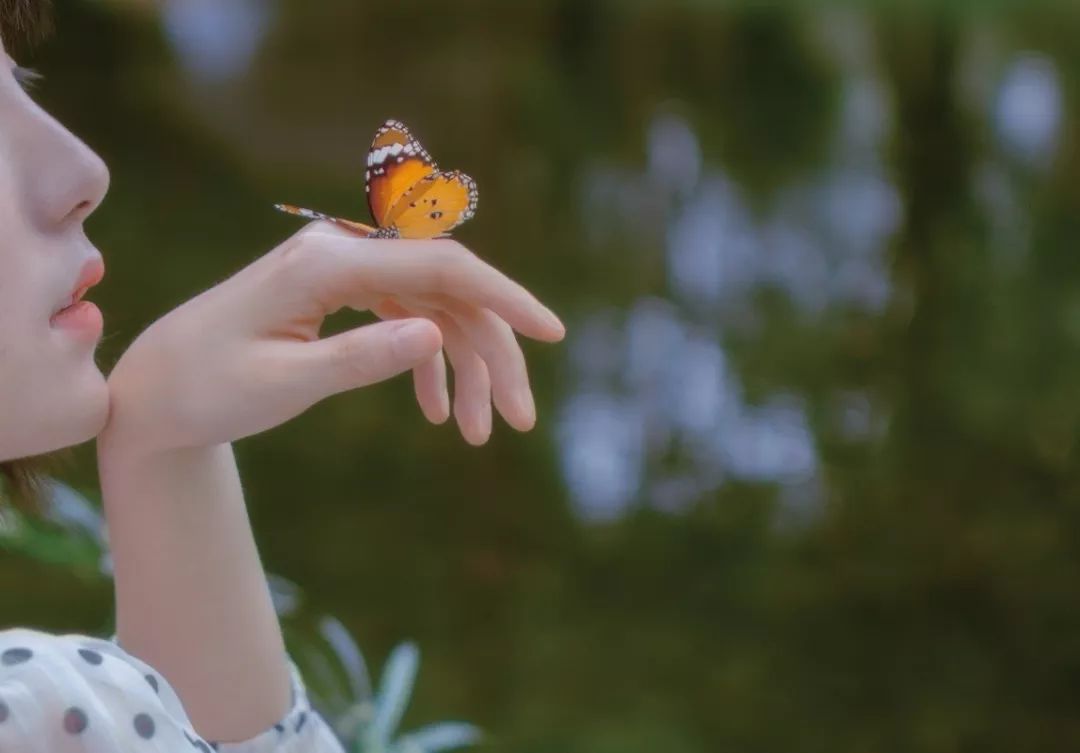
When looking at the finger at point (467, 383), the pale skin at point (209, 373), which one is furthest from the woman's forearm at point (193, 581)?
the finger at point (467, 383)

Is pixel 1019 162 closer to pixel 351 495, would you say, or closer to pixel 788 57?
pixel 788 57

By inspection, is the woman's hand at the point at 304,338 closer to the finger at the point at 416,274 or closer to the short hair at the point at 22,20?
the finger at the point at 416,274

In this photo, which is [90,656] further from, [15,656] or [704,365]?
[704,365]

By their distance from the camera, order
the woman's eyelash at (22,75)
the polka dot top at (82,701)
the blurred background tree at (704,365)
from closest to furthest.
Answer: the polka dot top at (82,701), the woman's eyelash at (22,75), the blurred background tree at (704,365)

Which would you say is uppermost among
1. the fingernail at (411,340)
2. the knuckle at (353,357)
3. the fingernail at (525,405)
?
the fingernail at (411,340)

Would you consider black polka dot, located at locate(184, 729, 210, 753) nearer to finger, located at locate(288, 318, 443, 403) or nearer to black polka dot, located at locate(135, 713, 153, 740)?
black polka dot, located at locate(135, 713, 153, 740)
